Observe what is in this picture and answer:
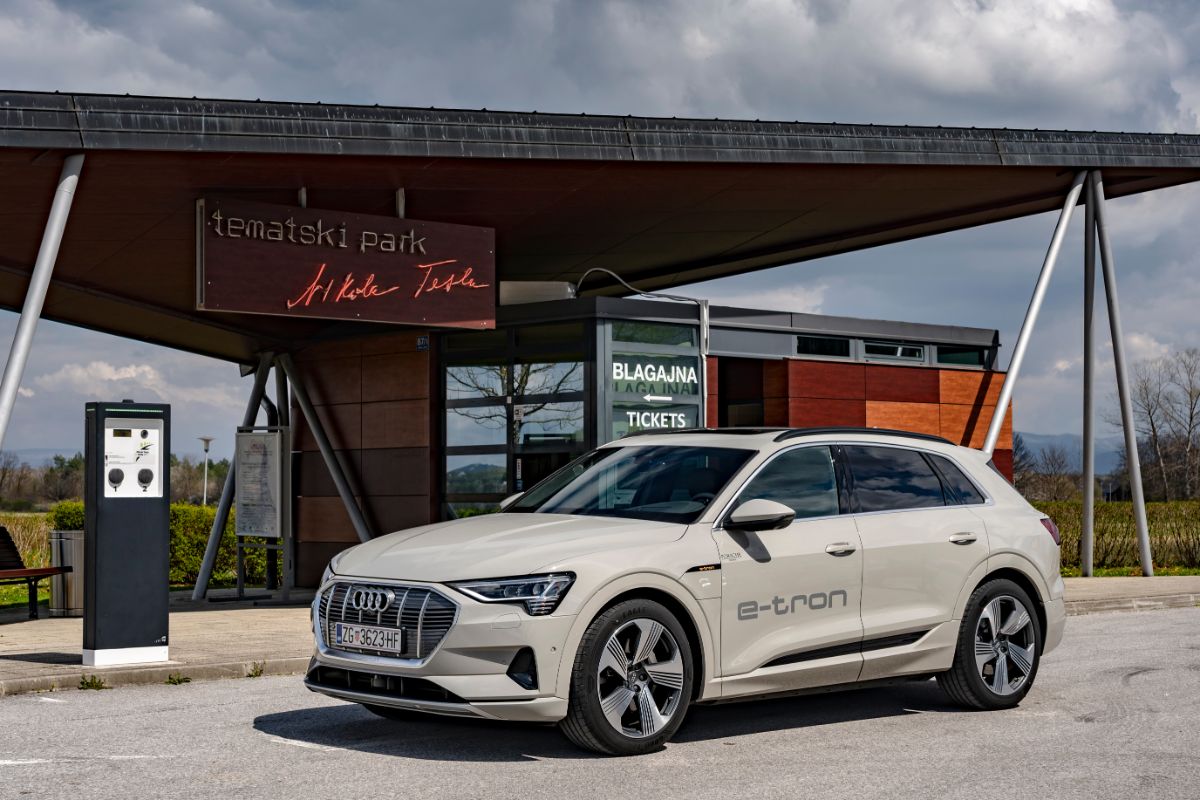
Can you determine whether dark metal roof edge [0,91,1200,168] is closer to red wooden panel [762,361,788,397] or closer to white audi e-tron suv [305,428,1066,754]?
red wooden panel [762,361,788,397]

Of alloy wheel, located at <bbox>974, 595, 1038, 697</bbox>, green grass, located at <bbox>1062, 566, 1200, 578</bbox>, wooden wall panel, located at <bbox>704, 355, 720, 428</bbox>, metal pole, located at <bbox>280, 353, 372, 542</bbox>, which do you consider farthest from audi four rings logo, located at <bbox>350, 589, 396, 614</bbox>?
green grass, located at <bbox>1062, 566, 1200, 578</bbox>

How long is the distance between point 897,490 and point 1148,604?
9.50 m

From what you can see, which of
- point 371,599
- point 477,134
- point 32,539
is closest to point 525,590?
point 371,599

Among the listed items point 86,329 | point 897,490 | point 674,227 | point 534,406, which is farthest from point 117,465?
point 86,329

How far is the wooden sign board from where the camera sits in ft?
44.6

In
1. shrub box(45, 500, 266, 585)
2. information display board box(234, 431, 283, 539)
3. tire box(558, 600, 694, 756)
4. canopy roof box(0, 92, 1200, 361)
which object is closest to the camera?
tire box(558, 600, 694, 756)

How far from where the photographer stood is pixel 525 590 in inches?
275

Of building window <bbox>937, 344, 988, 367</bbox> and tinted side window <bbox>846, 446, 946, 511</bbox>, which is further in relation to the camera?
building window <bbox>937, 344, 988, 367</bbox>

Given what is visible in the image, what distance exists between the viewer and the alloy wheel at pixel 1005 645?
8852mm

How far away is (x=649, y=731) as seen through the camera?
287 inches

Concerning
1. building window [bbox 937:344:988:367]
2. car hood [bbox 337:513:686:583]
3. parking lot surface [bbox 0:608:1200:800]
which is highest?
building window [bbox 937:344:988:367]

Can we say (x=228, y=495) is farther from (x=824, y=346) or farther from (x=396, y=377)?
(x=824, y=346)

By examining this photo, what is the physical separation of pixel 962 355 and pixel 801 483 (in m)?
13.1

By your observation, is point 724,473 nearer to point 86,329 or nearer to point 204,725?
point 204,725
